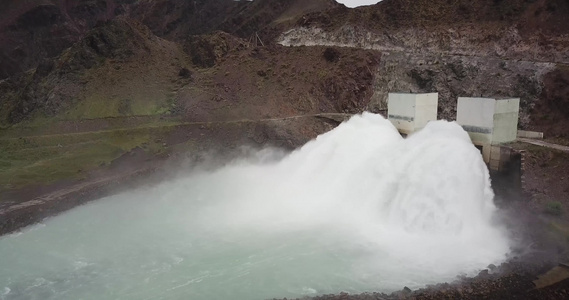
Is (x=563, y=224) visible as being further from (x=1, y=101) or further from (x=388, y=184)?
(x=1, y=101)

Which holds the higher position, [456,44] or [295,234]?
[456,44]

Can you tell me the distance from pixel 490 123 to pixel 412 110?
4.83 metres

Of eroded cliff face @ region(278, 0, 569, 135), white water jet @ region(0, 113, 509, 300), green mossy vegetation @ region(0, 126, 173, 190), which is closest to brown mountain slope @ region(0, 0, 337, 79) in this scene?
eroded cliff face @ region(278, 0, 569, 135)

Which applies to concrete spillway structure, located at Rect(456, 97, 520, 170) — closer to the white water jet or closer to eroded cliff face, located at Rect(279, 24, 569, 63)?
the white water jet

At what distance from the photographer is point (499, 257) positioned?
1850 cm

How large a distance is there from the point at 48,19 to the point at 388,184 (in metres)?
65.9

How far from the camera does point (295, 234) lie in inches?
847

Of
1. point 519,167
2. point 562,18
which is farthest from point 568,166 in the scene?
point 562,18

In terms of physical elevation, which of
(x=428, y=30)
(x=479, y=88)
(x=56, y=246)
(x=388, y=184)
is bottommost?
(x=56, y=246)

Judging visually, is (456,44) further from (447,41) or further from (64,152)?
(64,152)

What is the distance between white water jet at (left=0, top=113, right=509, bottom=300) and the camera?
1762 cm

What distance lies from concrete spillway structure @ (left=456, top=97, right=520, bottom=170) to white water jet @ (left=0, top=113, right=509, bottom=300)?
0.96 metres

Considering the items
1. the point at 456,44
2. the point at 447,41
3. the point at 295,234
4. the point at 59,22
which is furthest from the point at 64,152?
the point at 59,22

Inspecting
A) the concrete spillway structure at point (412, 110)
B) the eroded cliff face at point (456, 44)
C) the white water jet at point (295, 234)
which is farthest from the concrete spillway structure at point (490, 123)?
the eroded cliff face at point (456, 44)
